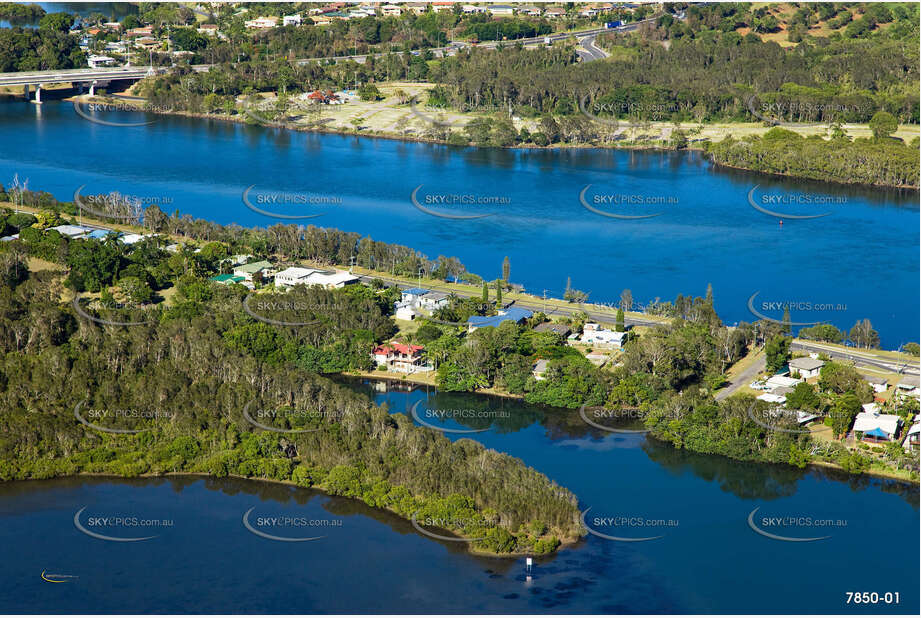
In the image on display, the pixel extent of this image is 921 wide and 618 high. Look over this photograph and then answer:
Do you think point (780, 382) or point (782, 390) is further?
point (780, 382)

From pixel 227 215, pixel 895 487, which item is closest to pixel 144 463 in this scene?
pixel 895 487

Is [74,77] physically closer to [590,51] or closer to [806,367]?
[590,51]

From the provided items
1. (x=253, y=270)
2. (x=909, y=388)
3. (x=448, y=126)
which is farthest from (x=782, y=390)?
(x=448, y=126)

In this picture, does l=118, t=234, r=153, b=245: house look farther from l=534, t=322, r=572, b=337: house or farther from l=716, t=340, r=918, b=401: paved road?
l=716, t=340, r=918, b=401: paved road

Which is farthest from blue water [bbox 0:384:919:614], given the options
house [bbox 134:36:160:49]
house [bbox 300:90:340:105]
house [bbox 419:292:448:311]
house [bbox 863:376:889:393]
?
house [bbox 134:36:160:49]

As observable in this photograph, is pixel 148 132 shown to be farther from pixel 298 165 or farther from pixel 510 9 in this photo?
pixel 510 9

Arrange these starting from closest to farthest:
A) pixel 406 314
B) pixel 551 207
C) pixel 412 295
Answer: pixel 406 314, pixel 412 295, pixel 551 207
